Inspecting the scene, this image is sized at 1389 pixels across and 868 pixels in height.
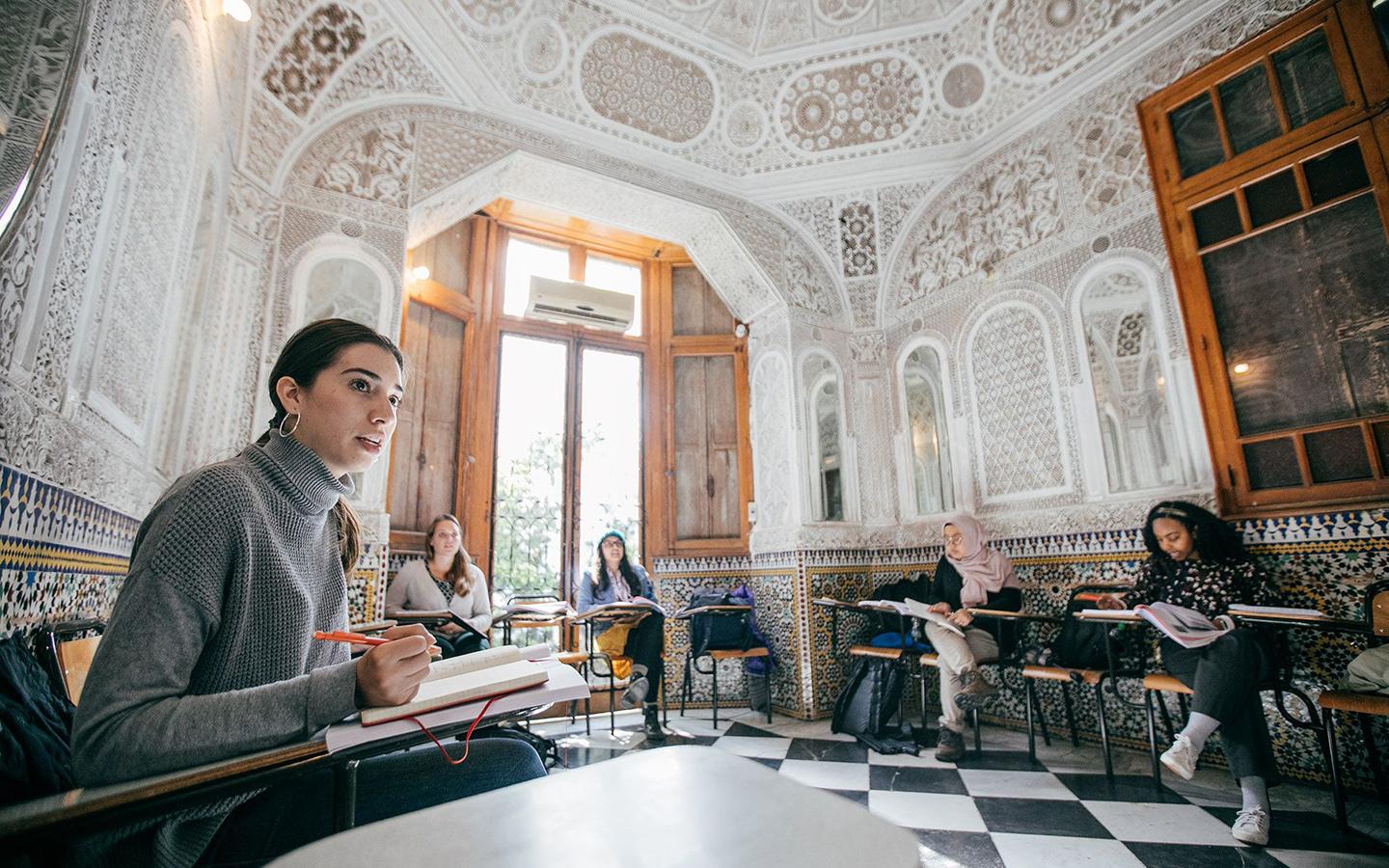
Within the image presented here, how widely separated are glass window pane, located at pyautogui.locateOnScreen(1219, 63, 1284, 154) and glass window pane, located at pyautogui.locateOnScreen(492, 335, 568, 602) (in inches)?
188

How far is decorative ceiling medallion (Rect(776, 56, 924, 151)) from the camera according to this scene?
459 cm

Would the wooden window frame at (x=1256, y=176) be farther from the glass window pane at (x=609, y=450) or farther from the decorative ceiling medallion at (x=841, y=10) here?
the glass window pane at (x=609, y=450)

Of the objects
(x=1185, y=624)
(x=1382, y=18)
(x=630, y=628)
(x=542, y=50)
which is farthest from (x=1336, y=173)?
(x=630, y=628)

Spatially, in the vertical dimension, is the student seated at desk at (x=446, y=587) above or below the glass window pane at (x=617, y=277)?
below

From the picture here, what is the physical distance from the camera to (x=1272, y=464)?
10.3 ft

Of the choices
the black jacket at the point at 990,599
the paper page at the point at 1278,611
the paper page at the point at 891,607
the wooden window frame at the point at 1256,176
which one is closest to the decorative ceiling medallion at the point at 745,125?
the wooden window frame at the point at 1256,176

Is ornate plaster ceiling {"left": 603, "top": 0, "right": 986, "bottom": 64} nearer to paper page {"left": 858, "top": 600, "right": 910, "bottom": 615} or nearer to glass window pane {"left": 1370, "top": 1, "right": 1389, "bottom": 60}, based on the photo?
glass window pane {"left": 1370, "top": 1, "right": 1389, "bottom": 60}

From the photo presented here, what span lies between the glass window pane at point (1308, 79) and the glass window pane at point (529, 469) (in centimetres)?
498

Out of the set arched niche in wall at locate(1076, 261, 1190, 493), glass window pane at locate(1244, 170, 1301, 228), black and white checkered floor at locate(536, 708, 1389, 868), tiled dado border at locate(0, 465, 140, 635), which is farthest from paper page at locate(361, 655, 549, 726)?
glass window pane at locate(1244, 170, 1301, 228)

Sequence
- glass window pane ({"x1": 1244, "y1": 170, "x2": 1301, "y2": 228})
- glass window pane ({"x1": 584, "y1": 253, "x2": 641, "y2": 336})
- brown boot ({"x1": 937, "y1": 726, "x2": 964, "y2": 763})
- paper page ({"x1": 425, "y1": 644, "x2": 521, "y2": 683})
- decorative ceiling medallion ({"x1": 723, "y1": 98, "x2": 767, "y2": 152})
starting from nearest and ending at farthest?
paper page ({"x1": 425, "y1": 644, "x2": 521, "y2": 683}) → glass window pane ({"x1": 1244, "y1": 170, "x2": 1301, "y2": 228}) → brown boot ({"x1": 937, "y1": 726, "x2": 964, "y2": 763}) → decorative ceiling medallion ({"x1": 723, "y1": 98, "x2": 767, "y2": 152}) → glass window pane ({"x1": 584, "y1": 253, "x2": 641, "y2": 336})

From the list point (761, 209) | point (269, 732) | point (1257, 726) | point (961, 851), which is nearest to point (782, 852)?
point (269, 732)

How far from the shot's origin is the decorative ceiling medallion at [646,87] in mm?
4355

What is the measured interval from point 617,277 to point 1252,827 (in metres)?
5.44

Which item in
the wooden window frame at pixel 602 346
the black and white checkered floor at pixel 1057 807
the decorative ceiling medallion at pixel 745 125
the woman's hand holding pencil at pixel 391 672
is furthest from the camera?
the wooden window frame at pixel 602 346
